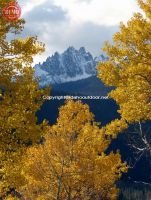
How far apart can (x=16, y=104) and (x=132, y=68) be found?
448 cm

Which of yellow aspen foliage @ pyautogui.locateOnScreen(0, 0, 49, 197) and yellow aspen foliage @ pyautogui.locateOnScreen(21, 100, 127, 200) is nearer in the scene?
yellow aspen foliage @ pyautogui.locateOnScreen(0, 0, 49, 197)

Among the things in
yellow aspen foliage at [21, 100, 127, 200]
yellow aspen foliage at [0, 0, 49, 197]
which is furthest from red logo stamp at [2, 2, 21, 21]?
yellow aspen foliage at [21, 100, 127, 200]

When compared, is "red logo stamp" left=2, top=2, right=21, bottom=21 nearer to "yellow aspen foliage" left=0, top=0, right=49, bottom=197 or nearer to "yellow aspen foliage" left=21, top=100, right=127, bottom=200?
"yellow aspen foliage" left=0, top=0, right=49, bottom=197

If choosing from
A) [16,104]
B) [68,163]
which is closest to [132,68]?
[16,104]

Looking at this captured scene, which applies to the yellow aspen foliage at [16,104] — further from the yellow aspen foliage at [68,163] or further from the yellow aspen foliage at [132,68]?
the yellow aspen foliage at [68,163]

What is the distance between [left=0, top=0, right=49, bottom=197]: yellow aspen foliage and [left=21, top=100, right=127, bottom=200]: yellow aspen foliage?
28.2 ft

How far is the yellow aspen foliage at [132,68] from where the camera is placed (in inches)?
716

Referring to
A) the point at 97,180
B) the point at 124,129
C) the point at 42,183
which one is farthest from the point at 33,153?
the point at 124,129

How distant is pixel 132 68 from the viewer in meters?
18.1

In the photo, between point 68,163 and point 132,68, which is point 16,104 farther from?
point 68,163

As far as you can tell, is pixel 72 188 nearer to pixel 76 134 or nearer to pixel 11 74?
pixel 76 134

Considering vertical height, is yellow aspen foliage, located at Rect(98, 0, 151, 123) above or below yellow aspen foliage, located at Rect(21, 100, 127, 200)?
above

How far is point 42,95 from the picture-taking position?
17.6 m

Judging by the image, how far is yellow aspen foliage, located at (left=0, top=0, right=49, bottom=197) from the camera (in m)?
17.0
